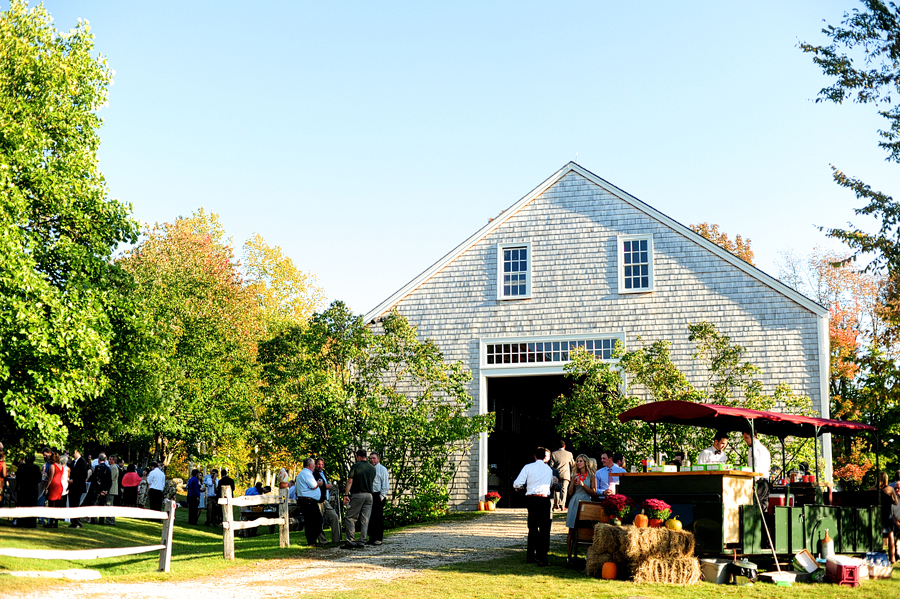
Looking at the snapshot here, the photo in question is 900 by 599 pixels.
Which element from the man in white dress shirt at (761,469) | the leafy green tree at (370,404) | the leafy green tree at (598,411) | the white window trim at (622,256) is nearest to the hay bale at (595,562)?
the man in white dress shirt at (761,469)

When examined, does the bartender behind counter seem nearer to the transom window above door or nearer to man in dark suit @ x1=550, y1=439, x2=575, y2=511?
man in dark suit @ x1=550, y1=439, x2=575, y2=511

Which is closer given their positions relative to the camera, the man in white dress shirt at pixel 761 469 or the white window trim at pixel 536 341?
the man in white dress shirt at pixel 761 469

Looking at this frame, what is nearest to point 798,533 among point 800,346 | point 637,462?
point 637,462

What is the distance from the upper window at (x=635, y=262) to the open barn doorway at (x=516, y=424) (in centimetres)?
487

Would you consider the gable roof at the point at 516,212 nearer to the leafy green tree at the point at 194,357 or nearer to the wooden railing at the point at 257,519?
the leafy green tree at the point at 194,357

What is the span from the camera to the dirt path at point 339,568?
403 inches

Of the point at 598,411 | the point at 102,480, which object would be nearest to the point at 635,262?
the point at 598,411

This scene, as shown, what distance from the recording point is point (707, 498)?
11766 mm

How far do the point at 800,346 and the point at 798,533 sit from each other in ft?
31.4

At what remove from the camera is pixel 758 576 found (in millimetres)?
11625

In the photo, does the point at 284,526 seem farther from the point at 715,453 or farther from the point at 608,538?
the point at 715,453

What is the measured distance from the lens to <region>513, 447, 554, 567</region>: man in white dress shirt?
41.1ft

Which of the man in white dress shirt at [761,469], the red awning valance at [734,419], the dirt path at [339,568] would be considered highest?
the red awning valance at [734,419]

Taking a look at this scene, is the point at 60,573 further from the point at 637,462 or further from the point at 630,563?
the point at 637,462
